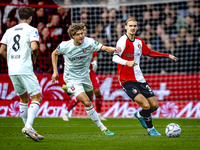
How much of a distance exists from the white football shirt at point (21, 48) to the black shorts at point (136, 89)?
1.98m

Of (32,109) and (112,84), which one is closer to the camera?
(32,109)

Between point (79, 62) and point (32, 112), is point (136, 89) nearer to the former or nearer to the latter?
point (79, 62)

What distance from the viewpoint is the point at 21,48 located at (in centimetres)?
582

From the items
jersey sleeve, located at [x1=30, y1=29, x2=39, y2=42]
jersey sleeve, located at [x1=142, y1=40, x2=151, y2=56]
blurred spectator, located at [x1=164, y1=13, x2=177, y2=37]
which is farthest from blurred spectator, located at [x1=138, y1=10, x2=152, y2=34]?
jersey sleeve, located at [x1=30, y1=29, x2=39, y2=42]

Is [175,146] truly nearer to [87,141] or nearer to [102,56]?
[87,141]

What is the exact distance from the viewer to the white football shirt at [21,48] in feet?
19.0

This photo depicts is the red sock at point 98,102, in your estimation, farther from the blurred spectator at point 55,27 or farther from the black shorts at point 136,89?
the black shorts at point 136,89

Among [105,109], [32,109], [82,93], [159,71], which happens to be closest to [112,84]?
[105,109]

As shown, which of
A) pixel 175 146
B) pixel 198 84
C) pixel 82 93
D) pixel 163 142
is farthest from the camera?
pixel 198 84

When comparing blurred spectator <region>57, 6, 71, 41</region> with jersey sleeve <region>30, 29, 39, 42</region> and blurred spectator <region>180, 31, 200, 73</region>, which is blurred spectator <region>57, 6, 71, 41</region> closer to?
blurred spectator <region>180, 31, 200, 73</region>

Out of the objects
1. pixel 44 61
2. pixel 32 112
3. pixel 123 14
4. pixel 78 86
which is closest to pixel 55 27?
pixel 44 61

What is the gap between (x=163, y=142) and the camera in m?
5.38

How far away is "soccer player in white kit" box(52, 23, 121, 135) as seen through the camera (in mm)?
6469

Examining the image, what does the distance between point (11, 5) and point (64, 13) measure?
1.94 m
